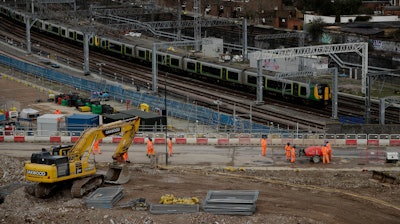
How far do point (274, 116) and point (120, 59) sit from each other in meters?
26.9

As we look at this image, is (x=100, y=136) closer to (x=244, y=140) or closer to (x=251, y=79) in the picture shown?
(x=244, y=140)

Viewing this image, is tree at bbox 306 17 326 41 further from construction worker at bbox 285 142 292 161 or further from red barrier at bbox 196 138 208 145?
construction worker at bbox 285 142 292 161

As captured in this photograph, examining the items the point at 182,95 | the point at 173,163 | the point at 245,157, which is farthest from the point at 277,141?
the point at 182,95

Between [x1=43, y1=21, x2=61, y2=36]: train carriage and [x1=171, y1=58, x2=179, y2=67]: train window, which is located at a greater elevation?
[x1=43, y1=21, x2=61, y2=36]: train carriage

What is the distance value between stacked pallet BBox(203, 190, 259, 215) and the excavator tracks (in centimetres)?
511

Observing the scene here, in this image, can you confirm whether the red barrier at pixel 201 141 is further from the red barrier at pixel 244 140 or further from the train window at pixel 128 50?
the train window at pixel 128 50

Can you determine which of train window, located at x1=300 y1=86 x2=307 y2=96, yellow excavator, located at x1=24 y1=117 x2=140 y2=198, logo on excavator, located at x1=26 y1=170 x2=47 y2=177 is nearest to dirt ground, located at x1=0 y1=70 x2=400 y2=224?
yellow excavator, located at x1=24 y1=117 x2=140 y2=198

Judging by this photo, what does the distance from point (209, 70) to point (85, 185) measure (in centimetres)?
3219

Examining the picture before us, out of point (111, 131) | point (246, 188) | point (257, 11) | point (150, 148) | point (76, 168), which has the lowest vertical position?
point (246, 188)

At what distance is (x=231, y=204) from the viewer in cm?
3062

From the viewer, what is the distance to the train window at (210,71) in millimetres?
63484

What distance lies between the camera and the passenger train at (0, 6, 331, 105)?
55344 millimetres

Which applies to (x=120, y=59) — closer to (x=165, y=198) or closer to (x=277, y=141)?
(x=277, y=141)

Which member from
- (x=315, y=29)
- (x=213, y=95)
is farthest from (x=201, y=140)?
(x=315, y=29)
